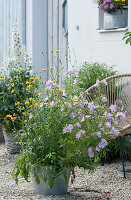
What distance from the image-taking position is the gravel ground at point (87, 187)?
8.91 ft

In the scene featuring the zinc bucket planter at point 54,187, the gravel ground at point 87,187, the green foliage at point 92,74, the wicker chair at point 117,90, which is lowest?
the gravel ground at point 87,187

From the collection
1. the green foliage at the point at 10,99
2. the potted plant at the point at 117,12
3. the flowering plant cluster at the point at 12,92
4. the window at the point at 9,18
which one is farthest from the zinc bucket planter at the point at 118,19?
the window at the point at 9,18

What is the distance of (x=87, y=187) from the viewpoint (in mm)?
3004

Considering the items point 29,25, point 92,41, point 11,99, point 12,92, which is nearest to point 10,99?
point 11,99

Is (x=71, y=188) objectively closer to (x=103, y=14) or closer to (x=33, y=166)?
(x=33, y=166)

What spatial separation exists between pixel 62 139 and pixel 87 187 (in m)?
0.67

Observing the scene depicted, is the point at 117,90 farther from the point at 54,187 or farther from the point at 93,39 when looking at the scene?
the point at 93,39

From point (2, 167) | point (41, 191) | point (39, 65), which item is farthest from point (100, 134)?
point (39, 65)

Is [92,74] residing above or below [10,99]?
above

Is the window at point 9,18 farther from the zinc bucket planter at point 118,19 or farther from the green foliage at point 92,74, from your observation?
the green foliage at point 92,74

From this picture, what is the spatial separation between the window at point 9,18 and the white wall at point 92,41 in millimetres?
2662

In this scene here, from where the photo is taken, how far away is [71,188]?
9.72ft

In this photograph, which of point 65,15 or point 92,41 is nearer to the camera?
point 92,41

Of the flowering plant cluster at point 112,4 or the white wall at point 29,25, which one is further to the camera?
the white wall at point 29,25
